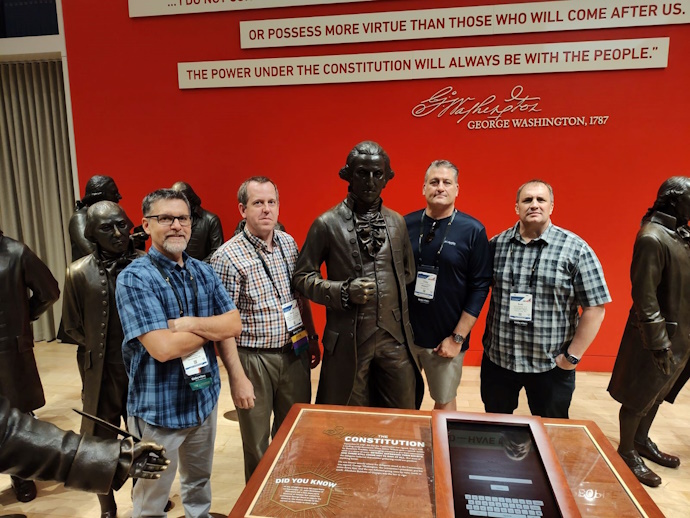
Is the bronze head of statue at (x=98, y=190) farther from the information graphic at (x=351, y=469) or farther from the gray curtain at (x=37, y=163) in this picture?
the information graphic at (x=351, y=469)

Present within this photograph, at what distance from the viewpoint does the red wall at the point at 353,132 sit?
4.20 m

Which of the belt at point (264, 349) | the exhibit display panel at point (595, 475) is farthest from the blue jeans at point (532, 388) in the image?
the belt at point (264, 349)

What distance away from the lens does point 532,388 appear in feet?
8.71

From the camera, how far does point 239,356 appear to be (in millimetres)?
2389

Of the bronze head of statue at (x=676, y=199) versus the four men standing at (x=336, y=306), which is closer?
the four men standing at (x=336, y=306)

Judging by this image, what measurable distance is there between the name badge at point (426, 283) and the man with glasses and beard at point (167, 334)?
1.13 m

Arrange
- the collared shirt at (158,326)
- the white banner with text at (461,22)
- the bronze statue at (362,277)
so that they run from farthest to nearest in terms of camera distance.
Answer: the white banner with text at (461,22), the bronze statue at (362,277), the collared shirt at (158,326)

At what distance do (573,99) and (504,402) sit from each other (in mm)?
2958

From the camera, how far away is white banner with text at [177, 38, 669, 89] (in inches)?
161

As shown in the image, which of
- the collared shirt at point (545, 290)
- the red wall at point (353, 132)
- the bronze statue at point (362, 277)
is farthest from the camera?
the red wall at point (353, 132)

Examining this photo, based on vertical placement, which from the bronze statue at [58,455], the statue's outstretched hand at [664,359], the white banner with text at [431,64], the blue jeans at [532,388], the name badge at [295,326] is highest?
the white banner with text at [431,64]

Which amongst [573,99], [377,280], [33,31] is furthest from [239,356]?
[33,31]

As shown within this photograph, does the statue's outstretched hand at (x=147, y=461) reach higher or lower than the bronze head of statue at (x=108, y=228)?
lower

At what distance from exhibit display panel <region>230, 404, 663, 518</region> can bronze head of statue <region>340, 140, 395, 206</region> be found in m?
1.05
